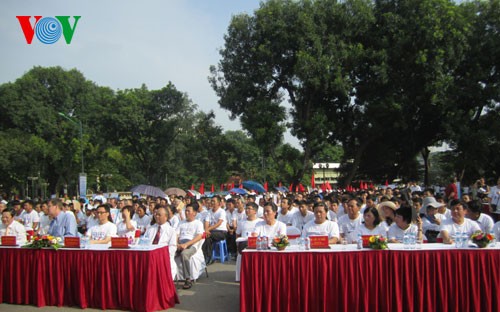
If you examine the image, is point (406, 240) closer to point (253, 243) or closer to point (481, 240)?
point (481, 240)

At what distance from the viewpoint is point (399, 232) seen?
20.8ft

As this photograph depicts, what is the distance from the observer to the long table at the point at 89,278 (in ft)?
21.3

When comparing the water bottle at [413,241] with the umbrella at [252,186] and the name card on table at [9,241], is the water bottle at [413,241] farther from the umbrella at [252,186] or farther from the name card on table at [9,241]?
the umbrella at [252,186]

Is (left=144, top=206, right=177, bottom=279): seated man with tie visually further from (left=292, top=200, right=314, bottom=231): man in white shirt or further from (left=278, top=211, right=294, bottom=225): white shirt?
(left=278, top=211, right=294, bottom=225): white shirt

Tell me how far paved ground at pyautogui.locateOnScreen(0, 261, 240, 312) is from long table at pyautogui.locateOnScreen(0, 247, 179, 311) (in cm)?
17

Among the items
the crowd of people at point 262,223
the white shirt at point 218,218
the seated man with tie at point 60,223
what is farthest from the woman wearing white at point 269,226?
the seated man with tie at point 60,223

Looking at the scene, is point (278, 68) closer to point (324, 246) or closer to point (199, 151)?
point (199, 151)

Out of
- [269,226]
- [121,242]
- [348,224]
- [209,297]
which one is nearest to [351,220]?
[348,224]

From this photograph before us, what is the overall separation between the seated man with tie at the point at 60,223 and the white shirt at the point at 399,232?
19.9 feet

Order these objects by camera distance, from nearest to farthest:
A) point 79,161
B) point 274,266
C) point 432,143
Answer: point 274,266
point 432,143
point 79,161

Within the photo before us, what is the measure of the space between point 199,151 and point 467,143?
22.6 m

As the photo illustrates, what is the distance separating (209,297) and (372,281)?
3.11 metres

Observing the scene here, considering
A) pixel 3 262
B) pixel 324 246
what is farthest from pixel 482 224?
pixel 3 262

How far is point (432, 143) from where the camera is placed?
31453mm
